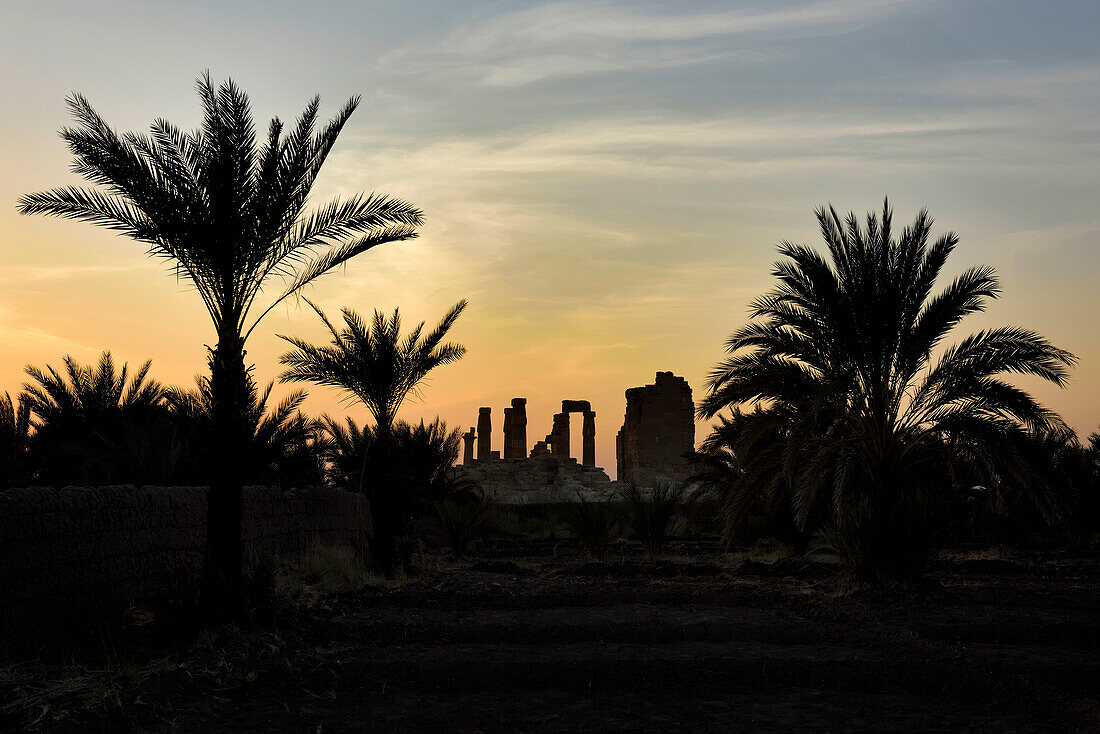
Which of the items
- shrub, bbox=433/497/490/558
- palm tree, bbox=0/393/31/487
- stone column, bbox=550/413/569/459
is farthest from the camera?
stone column, bbox=550/413/569/459

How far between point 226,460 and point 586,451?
5605 centimetres

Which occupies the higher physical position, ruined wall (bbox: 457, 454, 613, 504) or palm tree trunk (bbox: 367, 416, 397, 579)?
ruined wall (bbox: 457, 454, 613, 504)

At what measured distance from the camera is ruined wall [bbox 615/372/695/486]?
55.4m

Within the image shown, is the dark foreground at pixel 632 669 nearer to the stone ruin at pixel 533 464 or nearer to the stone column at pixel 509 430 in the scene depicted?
the stone ruin at pixel 533 464

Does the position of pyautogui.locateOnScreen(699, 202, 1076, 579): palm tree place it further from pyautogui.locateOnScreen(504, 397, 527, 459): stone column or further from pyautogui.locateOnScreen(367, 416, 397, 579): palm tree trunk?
pyautogui.locateOnScreen(504, 397, 527, 459): stone column

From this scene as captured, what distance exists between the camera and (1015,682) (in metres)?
7.03

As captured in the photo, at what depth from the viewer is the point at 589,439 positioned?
2579 inches

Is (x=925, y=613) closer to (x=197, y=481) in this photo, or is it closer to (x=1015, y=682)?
(x=1015, y=682)

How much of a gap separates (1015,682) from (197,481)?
511 inches

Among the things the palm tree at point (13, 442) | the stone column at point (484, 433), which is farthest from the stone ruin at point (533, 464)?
the palm tree at point (13, 442)

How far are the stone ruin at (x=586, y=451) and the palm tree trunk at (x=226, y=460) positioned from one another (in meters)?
29.3

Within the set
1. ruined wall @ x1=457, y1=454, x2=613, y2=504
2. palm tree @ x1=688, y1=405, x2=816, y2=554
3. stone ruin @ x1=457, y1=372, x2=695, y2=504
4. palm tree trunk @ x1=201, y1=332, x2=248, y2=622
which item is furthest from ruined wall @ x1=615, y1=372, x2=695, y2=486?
palm tree trunk @ x1=201, y1=332, x2=248, y2=622

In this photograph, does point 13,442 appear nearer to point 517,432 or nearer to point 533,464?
point 533,464

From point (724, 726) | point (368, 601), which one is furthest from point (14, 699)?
point (368, 601)
